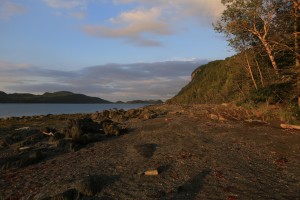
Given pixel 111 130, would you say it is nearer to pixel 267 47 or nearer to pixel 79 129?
pixel 79 129

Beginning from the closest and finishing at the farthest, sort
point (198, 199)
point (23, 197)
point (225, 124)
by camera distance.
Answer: point (198, 199), point (23, 197), point (225, 124)

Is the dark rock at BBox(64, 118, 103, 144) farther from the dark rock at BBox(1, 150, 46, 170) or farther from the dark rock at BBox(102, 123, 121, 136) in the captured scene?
the dark rock at BBox(1, 150, 46, 170)

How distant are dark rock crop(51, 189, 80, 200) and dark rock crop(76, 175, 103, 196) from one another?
0.56 feet

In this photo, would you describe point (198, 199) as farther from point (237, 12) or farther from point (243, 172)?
point (237, 12)

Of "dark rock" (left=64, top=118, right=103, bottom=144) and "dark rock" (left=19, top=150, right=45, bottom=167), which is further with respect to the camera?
"dark rock" (left=64, top=118, right=103, bottom=144)

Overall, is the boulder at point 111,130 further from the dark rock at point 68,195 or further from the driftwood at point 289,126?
the driftwood at point 289,126

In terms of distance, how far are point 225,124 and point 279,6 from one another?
8951 millimetres

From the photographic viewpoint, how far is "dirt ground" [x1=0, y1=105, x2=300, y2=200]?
9.44 m

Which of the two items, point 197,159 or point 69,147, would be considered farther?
point 69,147

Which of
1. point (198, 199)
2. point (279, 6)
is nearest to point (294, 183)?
point (198, 199)

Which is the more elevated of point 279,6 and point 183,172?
point 279,6

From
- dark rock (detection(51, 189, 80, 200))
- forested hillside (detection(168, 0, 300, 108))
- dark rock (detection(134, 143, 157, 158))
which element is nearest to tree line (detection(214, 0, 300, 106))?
forested hillside (detection(168, 0, 300, 108))

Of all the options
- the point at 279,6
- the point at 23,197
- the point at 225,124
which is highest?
the point at 279,6

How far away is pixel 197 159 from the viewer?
12609 mm
